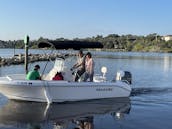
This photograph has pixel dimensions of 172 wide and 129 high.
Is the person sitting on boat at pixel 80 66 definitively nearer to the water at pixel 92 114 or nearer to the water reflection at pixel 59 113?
the water at pixel 92 114

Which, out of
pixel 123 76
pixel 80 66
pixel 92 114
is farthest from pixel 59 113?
pixel 123 76

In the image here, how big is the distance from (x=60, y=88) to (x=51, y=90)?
0.41m

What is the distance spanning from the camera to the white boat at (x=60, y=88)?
17328 millimetres

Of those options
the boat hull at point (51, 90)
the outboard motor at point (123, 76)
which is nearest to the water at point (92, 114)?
the boat hull at point (51, 90)

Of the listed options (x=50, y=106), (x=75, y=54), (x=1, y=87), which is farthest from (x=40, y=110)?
(x=75, y=54)

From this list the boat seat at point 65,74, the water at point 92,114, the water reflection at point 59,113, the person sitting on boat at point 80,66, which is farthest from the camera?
the person sitting on boat at point 80,66

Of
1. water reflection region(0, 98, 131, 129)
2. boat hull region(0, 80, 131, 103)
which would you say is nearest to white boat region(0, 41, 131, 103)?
boat hull region(0, 80, 131, 103)

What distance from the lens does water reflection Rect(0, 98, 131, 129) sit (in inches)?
530

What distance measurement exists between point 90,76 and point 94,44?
2352 mm

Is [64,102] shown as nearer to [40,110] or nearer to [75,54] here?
[40,110]

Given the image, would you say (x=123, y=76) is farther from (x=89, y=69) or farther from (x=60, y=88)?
(x=60, y=88)

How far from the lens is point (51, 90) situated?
1777cm

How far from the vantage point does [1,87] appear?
57.6 feet

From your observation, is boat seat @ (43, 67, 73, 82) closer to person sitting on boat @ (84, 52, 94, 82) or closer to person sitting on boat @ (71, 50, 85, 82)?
person sitting on boat @ (71, 50, 85, 82)
